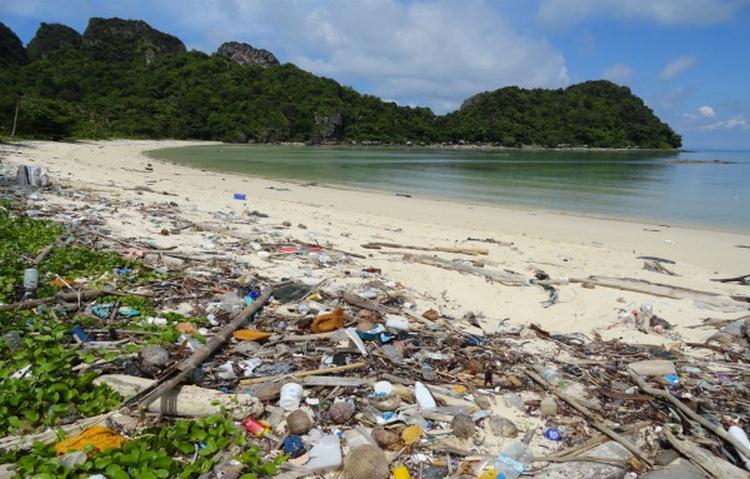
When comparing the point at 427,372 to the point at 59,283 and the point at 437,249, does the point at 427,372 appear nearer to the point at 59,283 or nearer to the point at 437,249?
the point at 59,283

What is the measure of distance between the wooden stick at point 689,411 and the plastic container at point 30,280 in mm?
5833

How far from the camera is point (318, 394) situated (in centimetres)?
352

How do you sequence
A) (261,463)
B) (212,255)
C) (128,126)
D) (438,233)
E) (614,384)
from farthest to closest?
(128,126)
(438,233)
(212,255)
(614,384)
(261,463)

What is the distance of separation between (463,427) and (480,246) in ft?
23.2

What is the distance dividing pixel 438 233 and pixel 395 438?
8621 mm

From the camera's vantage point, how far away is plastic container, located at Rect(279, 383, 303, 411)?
3.34 meters

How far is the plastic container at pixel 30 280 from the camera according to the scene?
4764mm

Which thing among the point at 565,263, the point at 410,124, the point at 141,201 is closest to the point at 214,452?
the point at 565,263

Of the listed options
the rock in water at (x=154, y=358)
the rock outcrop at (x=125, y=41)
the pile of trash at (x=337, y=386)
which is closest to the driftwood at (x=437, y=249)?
the pile of trash at (x=337, y=386)

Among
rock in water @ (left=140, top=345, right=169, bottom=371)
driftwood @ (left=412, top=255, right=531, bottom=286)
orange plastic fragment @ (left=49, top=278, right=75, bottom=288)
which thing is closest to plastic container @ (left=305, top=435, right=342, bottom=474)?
rock in water @ (left=140, top=345, right=169, bottom=371)

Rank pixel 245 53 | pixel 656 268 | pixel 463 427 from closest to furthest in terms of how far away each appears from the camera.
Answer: pixel 463 427 → pixel 656 268 → pixel 245 53

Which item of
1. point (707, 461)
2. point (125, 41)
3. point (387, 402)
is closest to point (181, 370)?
point (387, 402)

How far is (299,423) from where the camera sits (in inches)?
122

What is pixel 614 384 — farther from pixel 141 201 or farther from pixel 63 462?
pixel 141 201
